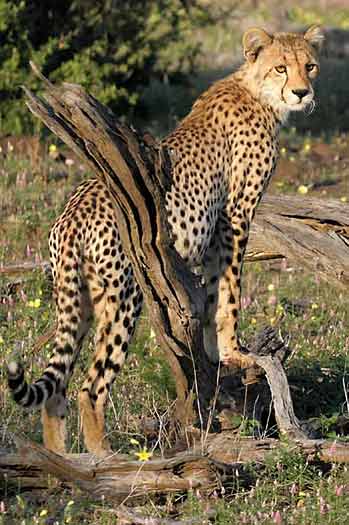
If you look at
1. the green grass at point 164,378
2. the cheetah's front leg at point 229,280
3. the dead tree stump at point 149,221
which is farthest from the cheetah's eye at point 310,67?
the dead tree stump at point 149,221

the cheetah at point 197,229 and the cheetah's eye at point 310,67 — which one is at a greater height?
the cheetah's eye at point 310,67

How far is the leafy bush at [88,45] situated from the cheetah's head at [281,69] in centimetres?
504

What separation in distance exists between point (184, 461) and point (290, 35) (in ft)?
9.15

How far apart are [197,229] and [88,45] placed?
6600 mm

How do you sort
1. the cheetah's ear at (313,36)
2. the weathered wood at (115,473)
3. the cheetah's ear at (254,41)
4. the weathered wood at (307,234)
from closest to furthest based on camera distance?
the weathered wood at (115,473)
the cheetah's ear at (254,41)
the cheetah's ear at (313,36)
the weathered wood at (307,234)

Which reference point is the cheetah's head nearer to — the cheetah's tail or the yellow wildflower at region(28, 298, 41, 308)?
the yellow wildflower at region(28, 298, 41, 308)

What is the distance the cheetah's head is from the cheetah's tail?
216 cm

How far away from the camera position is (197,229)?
591 cm

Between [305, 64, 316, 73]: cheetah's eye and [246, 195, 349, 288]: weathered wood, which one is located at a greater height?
[305, 64, 316, 73]: cheetah's eye

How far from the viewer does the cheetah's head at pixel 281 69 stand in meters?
6.45

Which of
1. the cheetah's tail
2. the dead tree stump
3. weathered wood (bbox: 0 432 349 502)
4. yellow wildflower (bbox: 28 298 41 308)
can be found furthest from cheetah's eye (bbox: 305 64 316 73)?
weathered wood (bbox: 0 432 349 502)

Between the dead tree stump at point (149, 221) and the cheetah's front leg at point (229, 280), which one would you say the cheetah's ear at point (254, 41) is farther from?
the dead tree stump at point (149, 221)

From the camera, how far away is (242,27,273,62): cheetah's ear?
656cm

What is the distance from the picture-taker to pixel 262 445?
17.3ft
